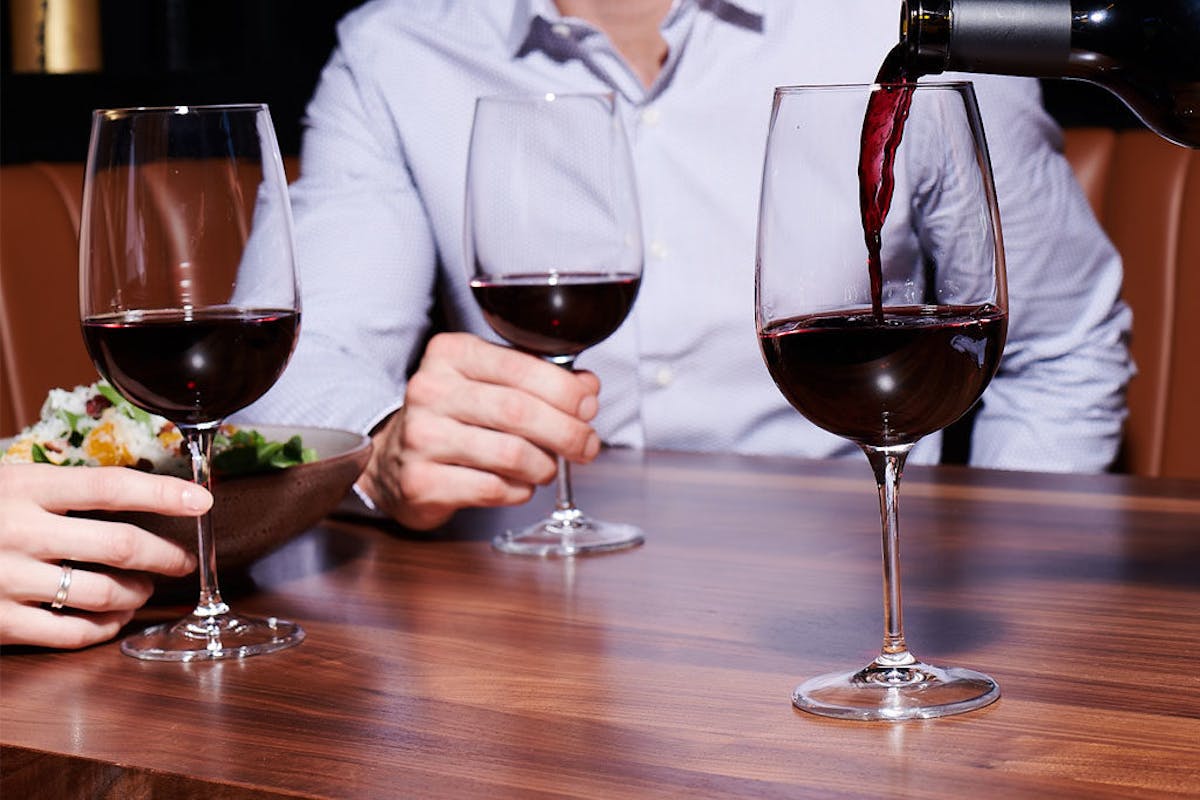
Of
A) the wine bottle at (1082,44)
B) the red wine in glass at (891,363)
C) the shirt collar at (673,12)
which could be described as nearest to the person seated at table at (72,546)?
the red wine in glass at (891,363)

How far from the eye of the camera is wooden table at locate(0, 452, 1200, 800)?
0.64 metres

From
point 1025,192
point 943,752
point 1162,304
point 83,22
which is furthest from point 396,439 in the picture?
point 83,22

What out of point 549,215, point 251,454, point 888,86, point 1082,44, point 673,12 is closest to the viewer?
point 888,86

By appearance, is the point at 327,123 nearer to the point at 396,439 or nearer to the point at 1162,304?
the point at 396,439

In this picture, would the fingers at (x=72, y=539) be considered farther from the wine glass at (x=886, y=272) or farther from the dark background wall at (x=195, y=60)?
the dark background wall at (x=195, y=60)

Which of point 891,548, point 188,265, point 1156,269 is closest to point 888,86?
point 891,548

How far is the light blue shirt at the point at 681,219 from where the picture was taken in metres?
1.71

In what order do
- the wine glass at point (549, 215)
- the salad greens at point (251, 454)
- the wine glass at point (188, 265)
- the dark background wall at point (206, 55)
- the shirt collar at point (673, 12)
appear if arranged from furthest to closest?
the dark background wall at point (206, 55), the shirt collar at point (673, 12), the wine glass at point (549, 215), the salad greens at point (251, 454), the wine glass at point (188, 265)

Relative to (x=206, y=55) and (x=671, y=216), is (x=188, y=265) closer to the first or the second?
(x=671, y=216)

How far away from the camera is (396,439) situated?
1.24 meters

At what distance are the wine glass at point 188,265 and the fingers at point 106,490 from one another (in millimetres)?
20

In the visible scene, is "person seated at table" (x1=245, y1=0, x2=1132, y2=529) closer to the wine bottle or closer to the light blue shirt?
the light blue shirt

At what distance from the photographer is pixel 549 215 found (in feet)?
3.70

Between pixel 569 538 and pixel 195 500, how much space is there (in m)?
0.31
